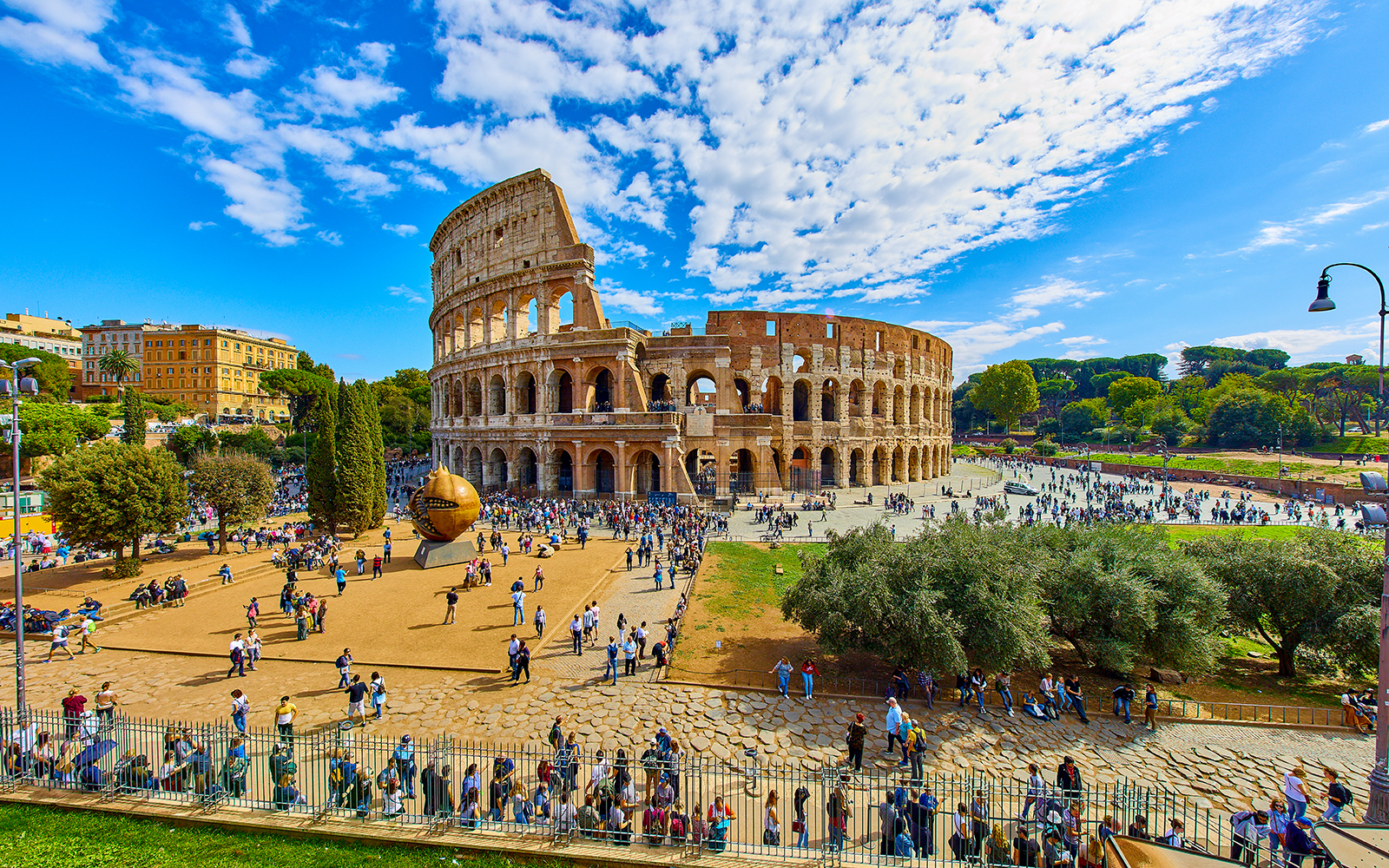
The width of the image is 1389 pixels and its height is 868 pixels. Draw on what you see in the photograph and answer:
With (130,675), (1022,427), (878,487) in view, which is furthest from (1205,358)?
(130,675)

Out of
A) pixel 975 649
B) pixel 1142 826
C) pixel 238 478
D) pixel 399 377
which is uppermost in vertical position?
pixel 399 377

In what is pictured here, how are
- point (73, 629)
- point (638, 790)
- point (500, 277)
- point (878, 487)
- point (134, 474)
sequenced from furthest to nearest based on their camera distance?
point (878, 487) < point (500, 277) < point (134, 474) < point (73, 629) < point (638, 790)

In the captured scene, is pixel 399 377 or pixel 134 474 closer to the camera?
pixel 134 474

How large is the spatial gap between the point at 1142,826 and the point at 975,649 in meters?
4.07

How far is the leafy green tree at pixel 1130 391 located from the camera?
82.4m

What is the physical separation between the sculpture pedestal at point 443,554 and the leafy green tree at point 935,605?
1382cm

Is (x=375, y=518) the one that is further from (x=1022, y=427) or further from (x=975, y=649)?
(x=1022, y=427)

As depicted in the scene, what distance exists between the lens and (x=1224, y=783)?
903 cm

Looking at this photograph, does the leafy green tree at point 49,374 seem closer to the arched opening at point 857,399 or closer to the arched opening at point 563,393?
the arched opening at point 563,393

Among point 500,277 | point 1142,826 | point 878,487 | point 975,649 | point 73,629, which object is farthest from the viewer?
point 878,487

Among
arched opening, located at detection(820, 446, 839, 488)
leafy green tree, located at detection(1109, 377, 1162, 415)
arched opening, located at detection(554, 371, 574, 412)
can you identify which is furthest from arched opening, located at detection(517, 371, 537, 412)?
leafy green tree, located at detection(1109, 377, 1162, 415)

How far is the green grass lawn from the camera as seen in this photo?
6609 mm

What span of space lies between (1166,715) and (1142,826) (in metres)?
5.95

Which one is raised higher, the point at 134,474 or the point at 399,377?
the point at 399,377
